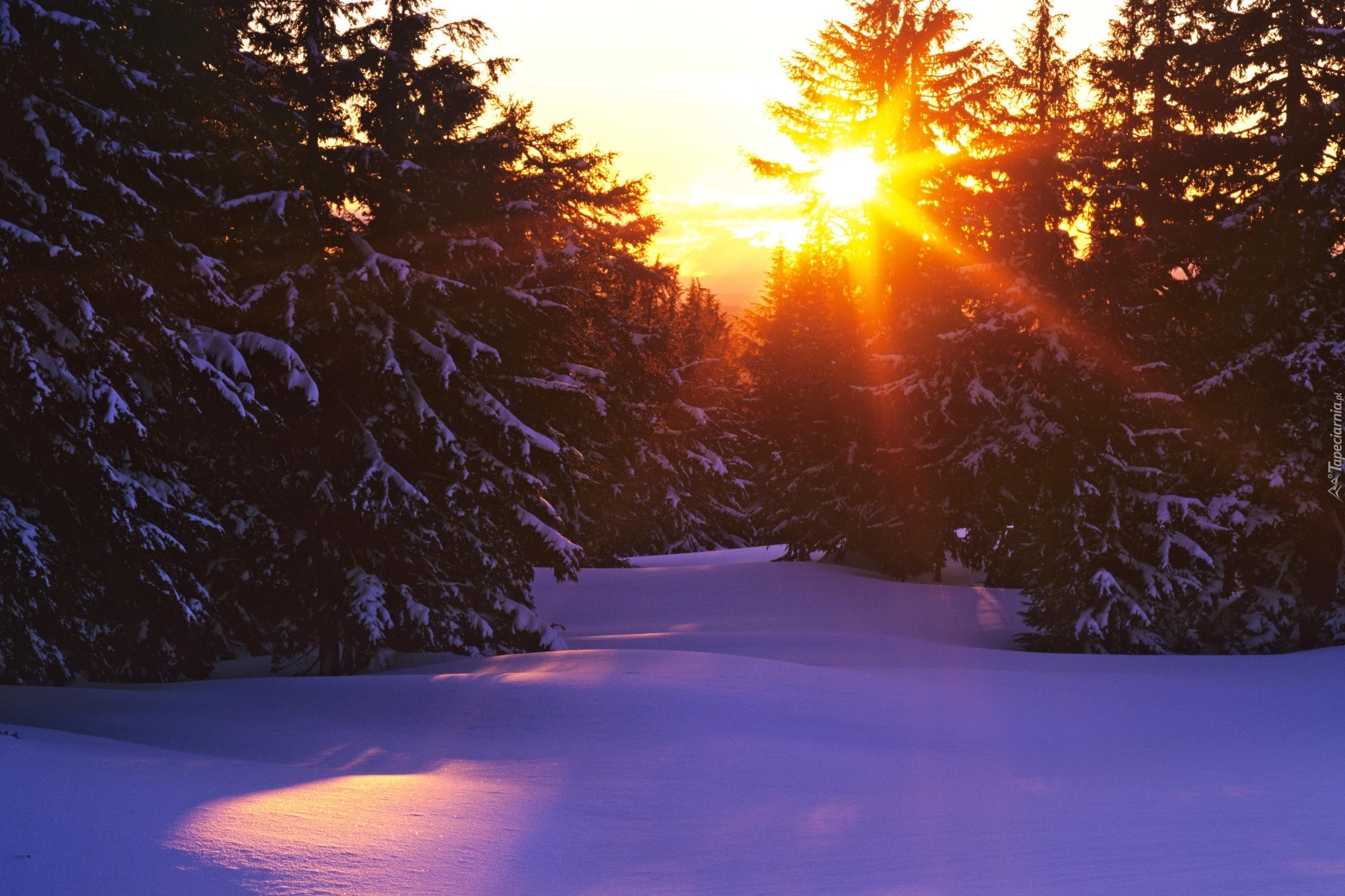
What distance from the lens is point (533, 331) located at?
17219mm

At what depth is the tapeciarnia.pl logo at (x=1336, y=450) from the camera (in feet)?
58.1

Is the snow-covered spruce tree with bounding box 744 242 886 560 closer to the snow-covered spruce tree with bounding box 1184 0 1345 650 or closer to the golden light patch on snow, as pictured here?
the snow-covered spruce tree with bounding box 1184 0 1345 650

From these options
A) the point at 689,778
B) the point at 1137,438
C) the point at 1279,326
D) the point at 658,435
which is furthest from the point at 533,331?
the point at 658,435

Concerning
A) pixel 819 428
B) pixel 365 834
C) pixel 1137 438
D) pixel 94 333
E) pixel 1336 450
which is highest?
pixel 94 333

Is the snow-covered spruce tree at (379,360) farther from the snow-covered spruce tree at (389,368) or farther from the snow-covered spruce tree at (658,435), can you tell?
the snow-covered spruce tree at (658,435)

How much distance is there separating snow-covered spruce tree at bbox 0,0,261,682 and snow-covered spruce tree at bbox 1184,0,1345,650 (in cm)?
1619

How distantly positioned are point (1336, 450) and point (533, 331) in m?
13.7

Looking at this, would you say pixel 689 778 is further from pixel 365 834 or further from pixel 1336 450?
pixel 1336 450

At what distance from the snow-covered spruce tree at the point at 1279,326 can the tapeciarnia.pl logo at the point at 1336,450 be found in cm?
3

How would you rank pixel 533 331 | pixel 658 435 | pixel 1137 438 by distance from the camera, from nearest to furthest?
pixel 533 331
pixel 1137 438
pixel 658 435

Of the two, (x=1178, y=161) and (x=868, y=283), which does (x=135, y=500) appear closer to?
(x=868, y=283)

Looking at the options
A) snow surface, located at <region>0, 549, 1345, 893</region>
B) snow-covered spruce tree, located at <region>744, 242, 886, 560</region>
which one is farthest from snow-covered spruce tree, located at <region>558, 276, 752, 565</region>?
snow surface, located at <region>0, 549, 1345, 893</region>

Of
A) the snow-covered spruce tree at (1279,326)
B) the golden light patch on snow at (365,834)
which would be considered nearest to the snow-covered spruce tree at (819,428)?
the snow-covered spruce tree at (1279,326)

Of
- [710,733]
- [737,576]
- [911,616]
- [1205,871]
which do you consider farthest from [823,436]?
[1205,871]
